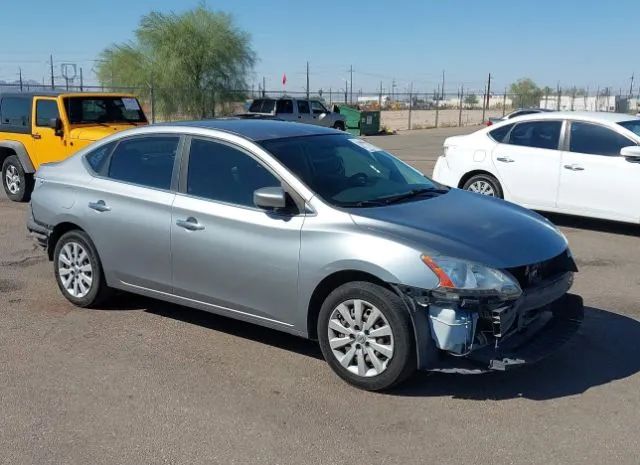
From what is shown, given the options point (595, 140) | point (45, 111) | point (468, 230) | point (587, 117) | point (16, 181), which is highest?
point (587, 117)

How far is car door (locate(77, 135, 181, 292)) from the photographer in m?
5.23

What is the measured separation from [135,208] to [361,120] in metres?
27.6

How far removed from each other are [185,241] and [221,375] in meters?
1.05

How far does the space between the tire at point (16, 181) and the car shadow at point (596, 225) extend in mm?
8383

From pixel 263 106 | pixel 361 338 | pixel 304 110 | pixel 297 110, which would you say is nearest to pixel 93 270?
pixel 361 338

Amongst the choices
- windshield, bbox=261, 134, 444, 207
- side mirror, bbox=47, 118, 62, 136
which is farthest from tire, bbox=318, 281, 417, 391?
side mirror, bbox=47, 118, 62, 136

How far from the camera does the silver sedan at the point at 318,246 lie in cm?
405

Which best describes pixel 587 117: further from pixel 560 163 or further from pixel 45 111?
pixel 45 111

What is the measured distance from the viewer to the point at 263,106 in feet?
91.6

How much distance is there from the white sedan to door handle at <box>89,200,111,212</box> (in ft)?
19.3

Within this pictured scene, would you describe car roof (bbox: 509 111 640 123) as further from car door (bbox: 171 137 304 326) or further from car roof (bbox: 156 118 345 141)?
car door (bbox: 171 137 304 326)

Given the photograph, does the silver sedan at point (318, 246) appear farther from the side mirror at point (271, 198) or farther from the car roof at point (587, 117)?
the car roof at point (587, 117)

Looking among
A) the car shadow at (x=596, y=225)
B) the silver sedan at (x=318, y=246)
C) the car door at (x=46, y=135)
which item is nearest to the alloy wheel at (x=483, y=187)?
the car shadow at (x=596, y=225)

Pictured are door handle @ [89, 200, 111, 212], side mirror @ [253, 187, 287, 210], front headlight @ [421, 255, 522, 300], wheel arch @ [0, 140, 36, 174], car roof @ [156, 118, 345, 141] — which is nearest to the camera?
front headlight @ [421, 255, 522, 300]
